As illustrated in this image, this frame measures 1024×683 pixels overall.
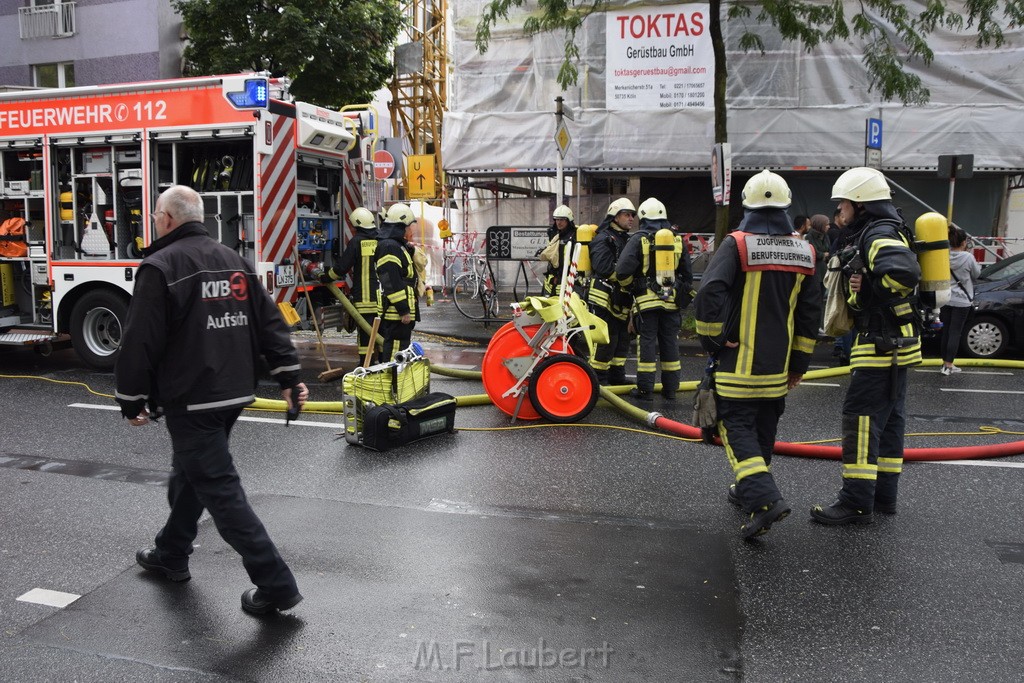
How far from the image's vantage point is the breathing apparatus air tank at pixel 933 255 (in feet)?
16.4

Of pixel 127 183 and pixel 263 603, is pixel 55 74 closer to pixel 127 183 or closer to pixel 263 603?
pixel 127 183

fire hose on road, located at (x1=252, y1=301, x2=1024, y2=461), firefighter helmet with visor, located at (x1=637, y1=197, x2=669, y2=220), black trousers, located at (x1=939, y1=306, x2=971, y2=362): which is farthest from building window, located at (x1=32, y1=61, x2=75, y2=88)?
black trousers, located at (x1=939, y1=306, x2=971, y2=362)

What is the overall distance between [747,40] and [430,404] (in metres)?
9.80

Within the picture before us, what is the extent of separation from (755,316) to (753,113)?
464 inches

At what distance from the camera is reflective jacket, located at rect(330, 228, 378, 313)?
9.05 metres

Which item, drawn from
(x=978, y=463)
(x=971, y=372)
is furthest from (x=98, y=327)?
(x=971, y=372)

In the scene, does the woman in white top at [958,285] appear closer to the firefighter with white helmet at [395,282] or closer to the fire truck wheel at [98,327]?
the firefighter with white helmet at [395,282]

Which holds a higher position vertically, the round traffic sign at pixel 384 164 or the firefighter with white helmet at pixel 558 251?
the round traffic sign at pixel 384 164

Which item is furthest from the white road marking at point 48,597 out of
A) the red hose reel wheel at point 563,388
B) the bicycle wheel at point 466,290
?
the bicycle wheel at point 466,290

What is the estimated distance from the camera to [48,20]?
24.1 meters

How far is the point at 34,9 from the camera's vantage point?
2420cm

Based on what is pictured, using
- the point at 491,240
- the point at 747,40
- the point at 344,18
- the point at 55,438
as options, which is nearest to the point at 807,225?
the point at 747,40

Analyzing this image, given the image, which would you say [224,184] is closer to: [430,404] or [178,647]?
[430,404]

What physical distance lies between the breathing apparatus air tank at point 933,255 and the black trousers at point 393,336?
15.9 ft
